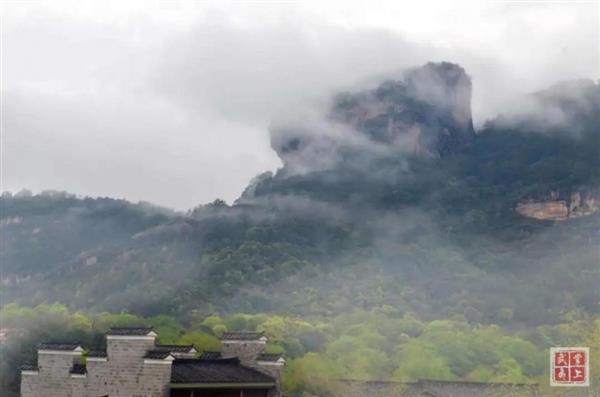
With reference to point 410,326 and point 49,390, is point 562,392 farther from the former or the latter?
point 410,326

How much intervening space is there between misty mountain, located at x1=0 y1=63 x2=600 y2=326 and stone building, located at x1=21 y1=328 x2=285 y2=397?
29.1 meters

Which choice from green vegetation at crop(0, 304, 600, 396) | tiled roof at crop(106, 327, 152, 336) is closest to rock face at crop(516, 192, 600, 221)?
green vegetation at crop(0, 304, 600, 396)

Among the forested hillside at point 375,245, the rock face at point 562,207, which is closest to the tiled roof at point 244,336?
the forested hillside at point 375,245

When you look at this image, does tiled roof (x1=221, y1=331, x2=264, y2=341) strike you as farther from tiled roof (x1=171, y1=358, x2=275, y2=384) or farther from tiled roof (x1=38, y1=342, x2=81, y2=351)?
tiled roof (x1=38, y1=342, x2=81, y2=351)

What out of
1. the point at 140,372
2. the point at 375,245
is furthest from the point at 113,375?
the point at 375,245

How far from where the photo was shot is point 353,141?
7556 centimetres

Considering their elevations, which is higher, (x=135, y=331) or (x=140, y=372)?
(x=135, y=331)

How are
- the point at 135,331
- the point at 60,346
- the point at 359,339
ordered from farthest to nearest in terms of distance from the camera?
the point at 359,339, the point at 60,346, the point at 135,331

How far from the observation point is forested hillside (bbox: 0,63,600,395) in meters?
42.6

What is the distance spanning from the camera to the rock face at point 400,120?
7488cm

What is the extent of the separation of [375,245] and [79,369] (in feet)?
153

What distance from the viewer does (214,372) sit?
53.5 ft

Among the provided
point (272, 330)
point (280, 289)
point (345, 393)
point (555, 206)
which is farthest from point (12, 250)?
point (555, 206)

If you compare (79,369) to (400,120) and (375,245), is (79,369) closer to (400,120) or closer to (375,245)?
(375,245)
